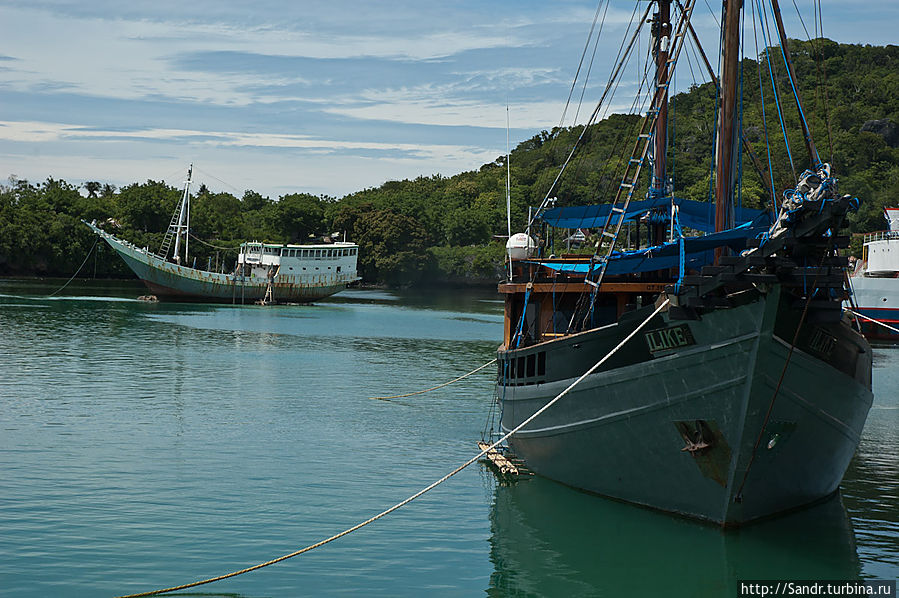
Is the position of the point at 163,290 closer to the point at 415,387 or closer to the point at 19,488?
the point at 415,387

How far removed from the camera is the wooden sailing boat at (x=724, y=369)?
41.5ft

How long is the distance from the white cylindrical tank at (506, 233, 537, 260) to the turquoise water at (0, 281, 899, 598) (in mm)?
4630

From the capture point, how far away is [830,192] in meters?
11.9

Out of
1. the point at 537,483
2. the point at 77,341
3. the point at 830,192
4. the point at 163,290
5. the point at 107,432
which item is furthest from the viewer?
the point at 163,290

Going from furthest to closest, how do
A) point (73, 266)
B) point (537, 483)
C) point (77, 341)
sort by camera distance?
point (73, 266)
point (77, 341)
point (537, 483)

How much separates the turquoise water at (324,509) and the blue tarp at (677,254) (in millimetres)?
4089

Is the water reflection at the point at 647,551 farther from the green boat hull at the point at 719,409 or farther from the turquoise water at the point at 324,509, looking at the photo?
the green boat hull at the point at 719,409

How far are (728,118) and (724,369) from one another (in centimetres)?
399

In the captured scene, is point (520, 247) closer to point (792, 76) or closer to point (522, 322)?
point (522, 322)

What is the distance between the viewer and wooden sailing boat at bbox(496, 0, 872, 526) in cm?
1266

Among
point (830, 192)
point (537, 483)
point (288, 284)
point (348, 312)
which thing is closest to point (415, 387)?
point (537, 483)

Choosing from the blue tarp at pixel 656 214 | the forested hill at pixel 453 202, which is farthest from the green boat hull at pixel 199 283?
the blue tarp at pixel 656 214

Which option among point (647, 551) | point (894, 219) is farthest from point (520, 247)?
point (894, 219)

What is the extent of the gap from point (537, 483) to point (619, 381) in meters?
3.98
